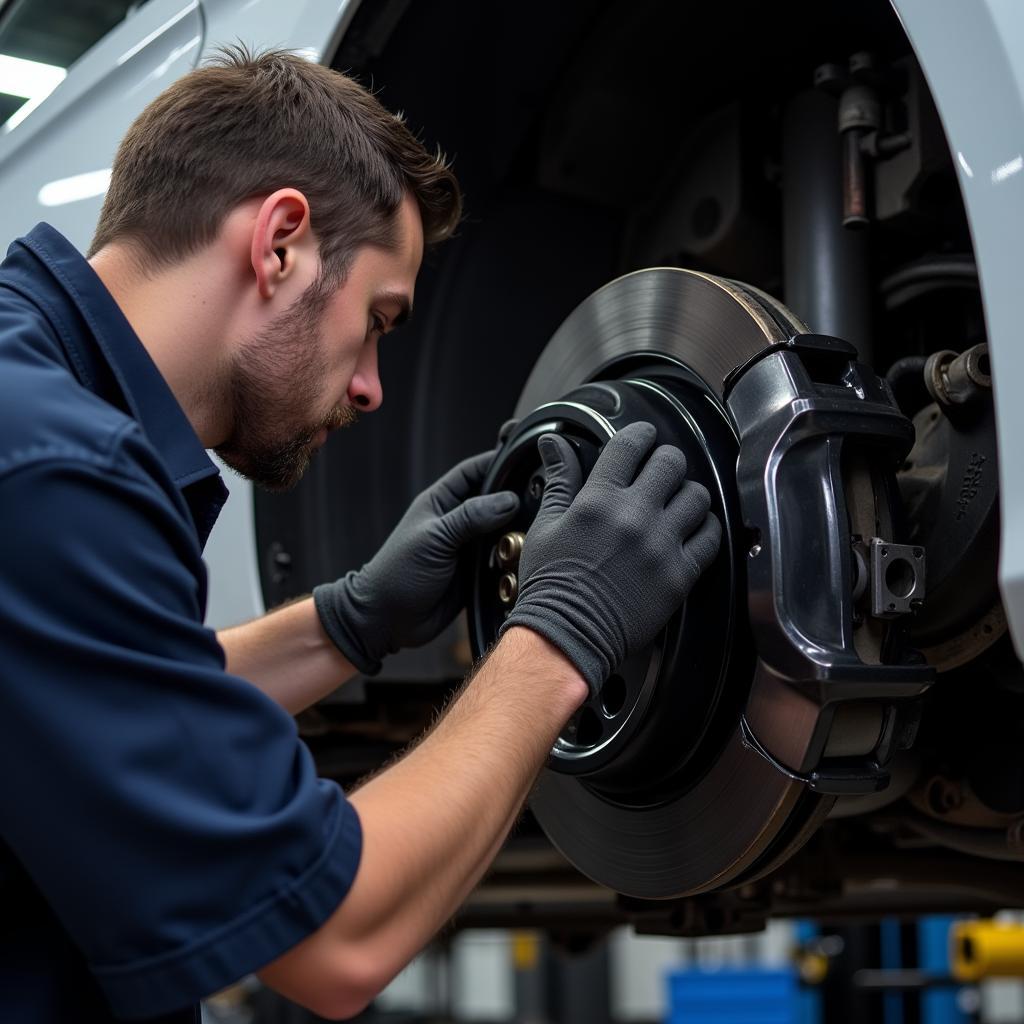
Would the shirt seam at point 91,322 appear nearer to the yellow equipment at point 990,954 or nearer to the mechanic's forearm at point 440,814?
the mechanic's forearm at point 440,814

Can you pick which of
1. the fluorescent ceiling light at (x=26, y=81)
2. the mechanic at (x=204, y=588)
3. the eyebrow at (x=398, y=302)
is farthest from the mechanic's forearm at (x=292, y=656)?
the fluorescent ceiling light at (x=26, y=81)

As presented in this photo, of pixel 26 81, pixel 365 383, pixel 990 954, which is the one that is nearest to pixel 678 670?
pixel 365 383

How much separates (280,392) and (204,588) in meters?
0.21

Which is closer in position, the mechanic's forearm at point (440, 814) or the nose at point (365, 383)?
the mechanic's forearm at point (440, 814)

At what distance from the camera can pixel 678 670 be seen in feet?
2.85

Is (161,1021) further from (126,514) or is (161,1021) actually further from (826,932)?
(826,932)

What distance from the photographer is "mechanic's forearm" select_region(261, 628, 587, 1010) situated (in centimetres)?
67

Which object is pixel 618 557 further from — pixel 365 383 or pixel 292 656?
pixel 292 656

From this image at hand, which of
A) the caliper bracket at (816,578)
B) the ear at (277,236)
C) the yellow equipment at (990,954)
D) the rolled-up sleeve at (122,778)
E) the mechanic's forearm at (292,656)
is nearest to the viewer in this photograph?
the rolled-up sleeve at (122,778)

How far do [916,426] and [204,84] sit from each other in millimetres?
598

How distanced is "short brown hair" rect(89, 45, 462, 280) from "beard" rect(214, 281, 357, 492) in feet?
0.15

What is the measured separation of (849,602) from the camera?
78 cm

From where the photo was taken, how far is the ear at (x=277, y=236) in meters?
0.88

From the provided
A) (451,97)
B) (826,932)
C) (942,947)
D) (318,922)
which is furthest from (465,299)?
(942,947)
